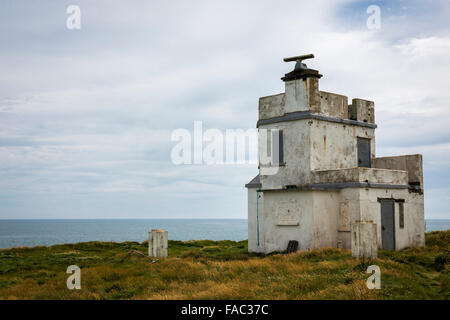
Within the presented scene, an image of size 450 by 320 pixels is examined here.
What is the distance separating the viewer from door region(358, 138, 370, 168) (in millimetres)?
27641

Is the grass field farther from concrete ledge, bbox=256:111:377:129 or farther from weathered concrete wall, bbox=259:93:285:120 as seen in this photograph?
weathered concrete wall, bbox=259:93:285:120

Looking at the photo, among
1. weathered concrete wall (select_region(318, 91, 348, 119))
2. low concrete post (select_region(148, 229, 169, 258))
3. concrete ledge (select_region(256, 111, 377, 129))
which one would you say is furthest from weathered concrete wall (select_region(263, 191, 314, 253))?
low concrete post (select_region(148, 229, 169, 258))

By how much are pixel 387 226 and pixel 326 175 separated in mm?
4104

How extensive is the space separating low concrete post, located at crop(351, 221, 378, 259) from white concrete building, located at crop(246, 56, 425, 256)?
4524 mm

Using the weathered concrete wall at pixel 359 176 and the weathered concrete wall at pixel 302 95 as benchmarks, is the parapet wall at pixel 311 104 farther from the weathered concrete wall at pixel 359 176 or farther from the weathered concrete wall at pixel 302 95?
the weathered concrete wall at pixel 359 176

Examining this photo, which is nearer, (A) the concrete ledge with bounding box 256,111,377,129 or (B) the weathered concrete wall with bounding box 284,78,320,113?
(A) the concrete ledge with bounding box 256,111,377,129

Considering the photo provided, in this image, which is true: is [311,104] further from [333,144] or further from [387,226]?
[387,226]

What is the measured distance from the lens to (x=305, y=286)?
1400cm

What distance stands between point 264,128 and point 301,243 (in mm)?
7054

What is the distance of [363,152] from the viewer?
27859mm

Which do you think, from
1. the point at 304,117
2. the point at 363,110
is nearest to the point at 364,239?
the point at 304,117

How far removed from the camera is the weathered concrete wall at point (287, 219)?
23.8 meters
